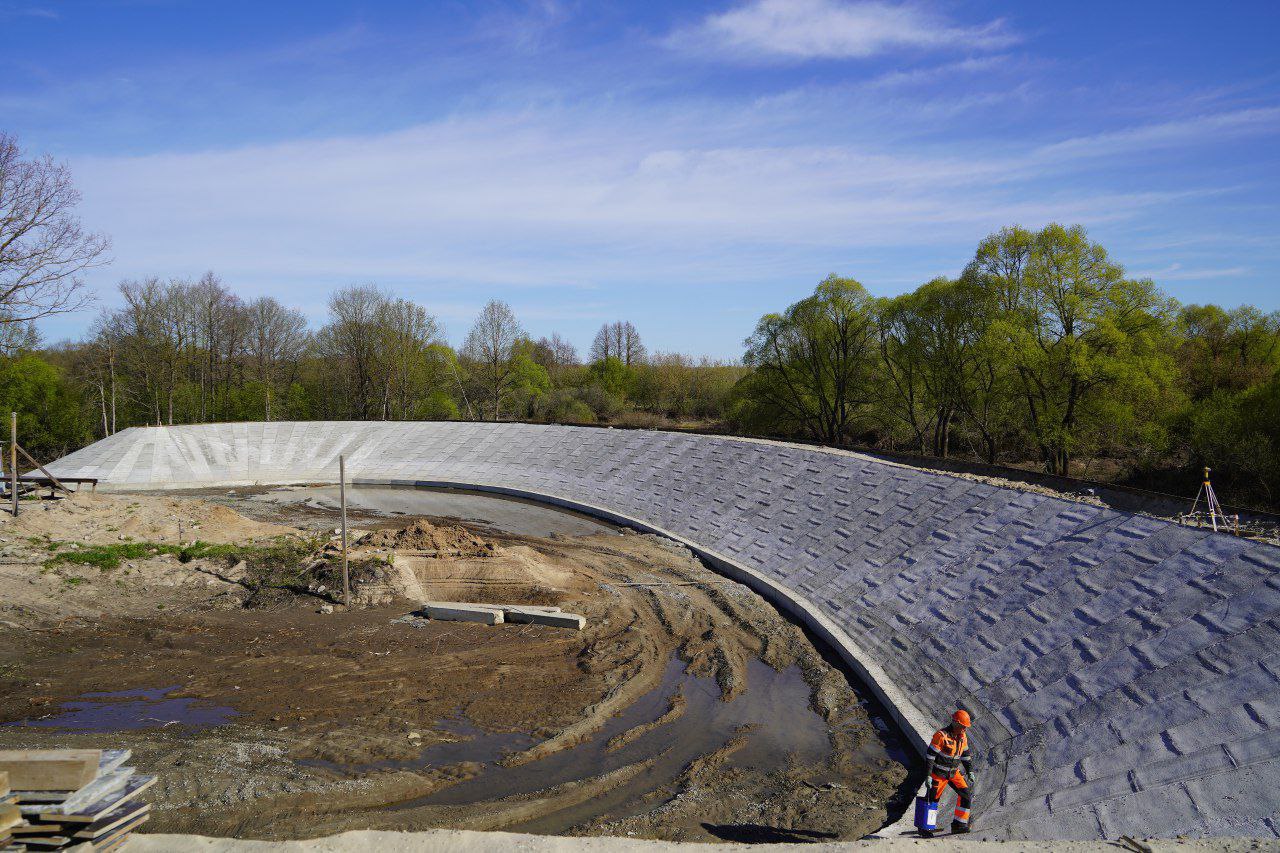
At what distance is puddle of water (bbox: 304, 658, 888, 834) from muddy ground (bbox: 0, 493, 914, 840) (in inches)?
1.6

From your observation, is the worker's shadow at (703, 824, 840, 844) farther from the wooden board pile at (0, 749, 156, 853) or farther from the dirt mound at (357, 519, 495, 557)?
the dirt mound at (357, 519, 495, 557)

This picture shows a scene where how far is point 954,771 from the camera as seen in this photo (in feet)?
27.9

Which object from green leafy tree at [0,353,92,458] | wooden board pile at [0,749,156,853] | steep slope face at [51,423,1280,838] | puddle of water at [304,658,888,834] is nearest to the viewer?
wooden board pile at [0,749,156,853]

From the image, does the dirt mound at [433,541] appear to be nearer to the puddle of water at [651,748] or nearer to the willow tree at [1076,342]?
the puddle of water at [651,748]

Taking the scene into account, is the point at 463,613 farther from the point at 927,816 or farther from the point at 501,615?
the point at 927,816

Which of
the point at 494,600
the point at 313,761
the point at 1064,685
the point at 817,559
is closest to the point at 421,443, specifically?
the point at 494,600

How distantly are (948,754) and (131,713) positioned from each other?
39.6 feet

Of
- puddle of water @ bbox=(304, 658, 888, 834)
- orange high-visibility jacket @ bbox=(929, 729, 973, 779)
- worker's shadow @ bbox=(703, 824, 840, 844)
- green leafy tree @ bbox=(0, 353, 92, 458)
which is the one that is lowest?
worker's shadow @ bbox=(703, 824, 840, 844)

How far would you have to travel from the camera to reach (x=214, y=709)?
11.6 meters

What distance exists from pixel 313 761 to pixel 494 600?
7.79m

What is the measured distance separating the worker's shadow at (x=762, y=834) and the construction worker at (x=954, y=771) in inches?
52.5

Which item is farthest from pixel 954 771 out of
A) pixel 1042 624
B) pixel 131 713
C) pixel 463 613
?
pixel 131 713

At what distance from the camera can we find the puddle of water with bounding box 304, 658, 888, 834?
375 inches

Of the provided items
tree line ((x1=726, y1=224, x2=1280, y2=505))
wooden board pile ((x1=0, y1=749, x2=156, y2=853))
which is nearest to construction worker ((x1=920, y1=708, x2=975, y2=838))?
wooden board pile ((x1=0, y1=749, x2=156, y2=853))
